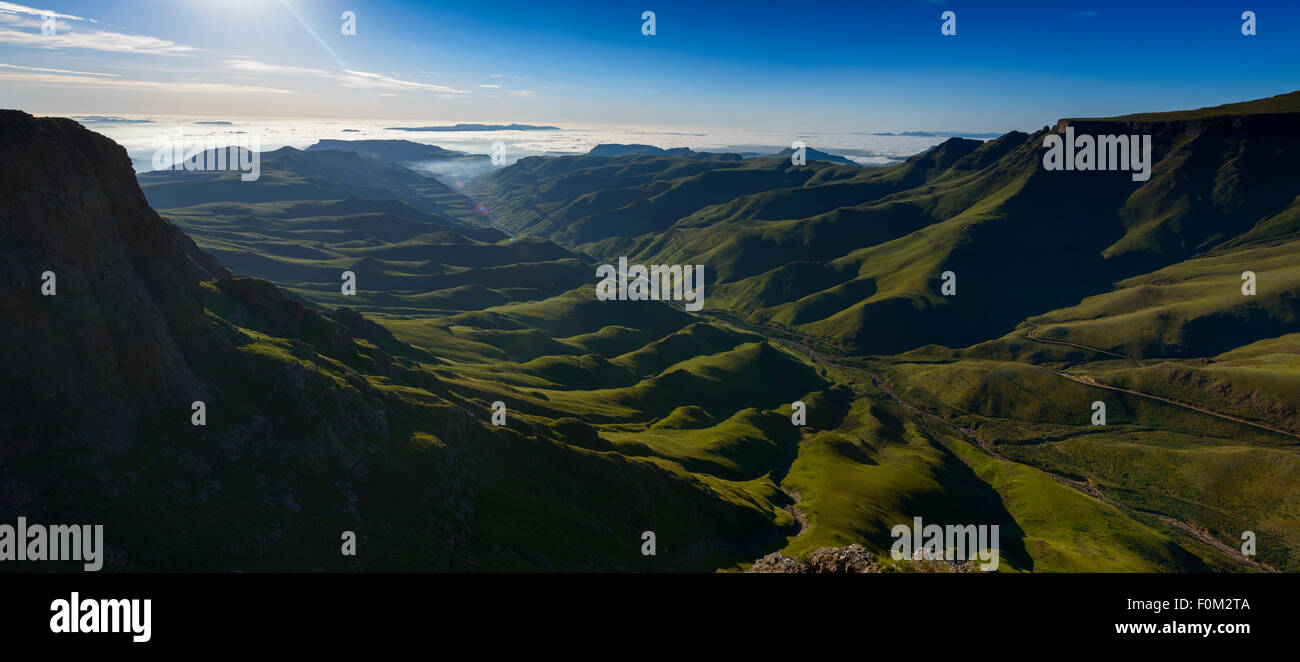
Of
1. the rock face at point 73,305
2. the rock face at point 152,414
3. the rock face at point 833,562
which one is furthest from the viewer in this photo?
the rock face at point 833,562

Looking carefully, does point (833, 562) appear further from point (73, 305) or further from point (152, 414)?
point (73, 305)

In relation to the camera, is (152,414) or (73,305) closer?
(73,305)

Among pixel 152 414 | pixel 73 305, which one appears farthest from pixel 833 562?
pixel 73 305

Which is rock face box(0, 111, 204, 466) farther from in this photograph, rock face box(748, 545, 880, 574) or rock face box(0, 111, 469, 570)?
rock face box(748, 545, 880, 574)

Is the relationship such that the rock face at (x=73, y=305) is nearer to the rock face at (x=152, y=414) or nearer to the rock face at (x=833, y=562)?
the rock face at (x=152, y=414)

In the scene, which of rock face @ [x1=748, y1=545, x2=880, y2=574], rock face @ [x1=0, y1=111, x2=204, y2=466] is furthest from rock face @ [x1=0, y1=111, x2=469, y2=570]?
rock face @ [x1=748, y1=545, x2=880, y2=574]

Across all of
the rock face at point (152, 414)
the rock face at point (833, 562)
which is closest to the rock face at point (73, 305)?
the rock face at point (152, 414)

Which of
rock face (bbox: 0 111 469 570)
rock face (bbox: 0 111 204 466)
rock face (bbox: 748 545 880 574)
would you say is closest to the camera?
rock face (bbox: 0 111 469 570)
